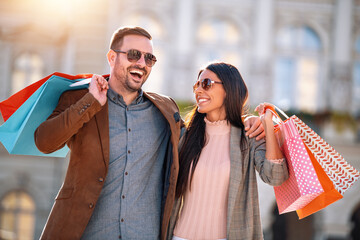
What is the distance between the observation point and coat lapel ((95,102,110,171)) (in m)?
2.91

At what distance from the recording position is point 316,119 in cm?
1254

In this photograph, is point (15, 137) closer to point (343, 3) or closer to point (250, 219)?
point (250, 219)

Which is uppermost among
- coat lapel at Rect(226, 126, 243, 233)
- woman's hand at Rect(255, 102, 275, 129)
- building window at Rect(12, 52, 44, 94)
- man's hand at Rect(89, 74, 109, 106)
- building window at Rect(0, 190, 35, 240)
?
man's hand at Rect(89, 74, 109, 106)

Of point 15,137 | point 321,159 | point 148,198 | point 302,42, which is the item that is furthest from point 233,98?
point 302,42

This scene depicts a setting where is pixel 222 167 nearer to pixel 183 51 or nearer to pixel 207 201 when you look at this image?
pixel 207 201

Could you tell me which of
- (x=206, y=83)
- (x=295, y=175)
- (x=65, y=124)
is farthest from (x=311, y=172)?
(x=65, y=124)

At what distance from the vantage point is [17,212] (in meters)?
13.1

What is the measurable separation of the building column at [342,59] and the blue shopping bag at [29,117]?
1149 cm

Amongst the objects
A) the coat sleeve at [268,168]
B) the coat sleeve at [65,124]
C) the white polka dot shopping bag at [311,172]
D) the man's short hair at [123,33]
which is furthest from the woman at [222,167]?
the coat sleeve at [65,124]

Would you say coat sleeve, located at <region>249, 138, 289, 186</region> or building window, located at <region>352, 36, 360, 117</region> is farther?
building window, located at <region>352, 36, 360, 117</region>

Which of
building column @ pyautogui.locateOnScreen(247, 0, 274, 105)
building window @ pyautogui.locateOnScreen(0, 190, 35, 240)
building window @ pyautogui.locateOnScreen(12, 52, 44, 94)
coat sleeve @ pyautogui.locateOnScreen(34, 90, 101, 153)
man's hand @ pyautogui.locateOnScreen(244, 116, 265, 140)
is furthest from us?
building window @ pyautogui.locateOnScreen(12, 52, 44, 94)

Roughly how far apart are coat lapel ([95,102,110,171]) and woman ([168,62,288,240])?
23.6 inches

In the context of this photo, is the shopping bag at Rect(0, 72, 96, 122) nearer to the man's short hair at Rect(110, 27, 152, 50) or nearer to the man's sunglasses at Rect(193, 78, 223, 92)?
the man's short hair at Rect(110, 27, 152, 50)

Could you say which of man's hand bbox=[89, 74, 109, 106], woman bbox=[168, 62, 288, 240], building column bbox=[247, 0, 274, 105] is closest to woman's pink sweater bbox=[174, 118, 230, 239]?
woman bbox=[168, 62, 288, 240]
